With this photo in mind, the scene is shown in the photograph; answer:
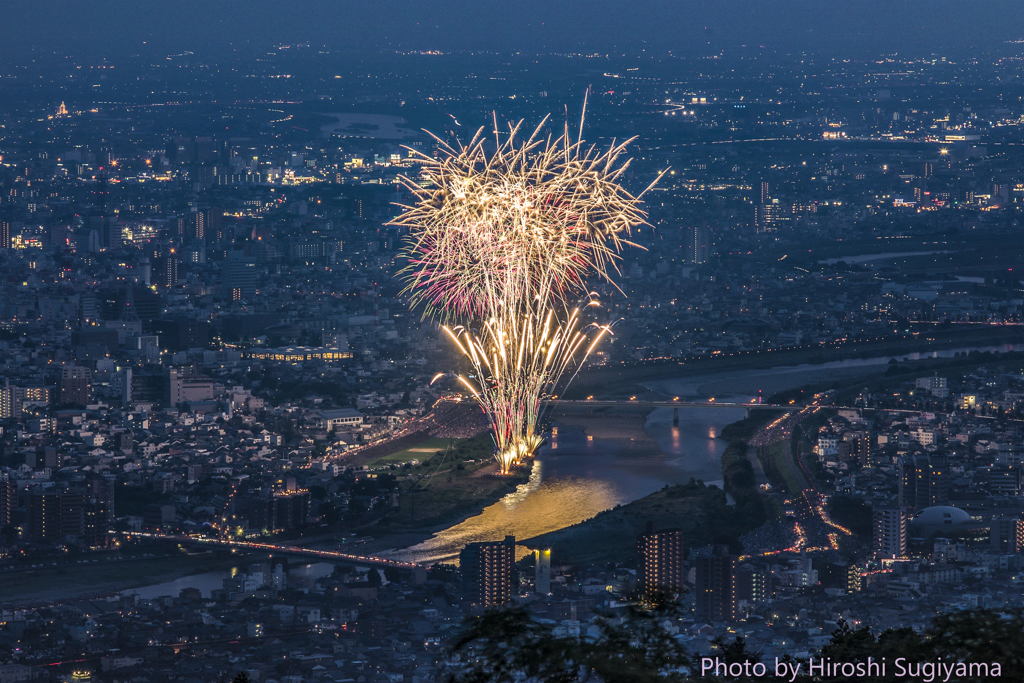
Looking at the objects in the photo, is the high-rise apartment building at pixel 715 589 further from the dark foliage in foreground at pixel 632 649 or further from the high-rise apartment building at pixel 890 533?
the dark foliage in foreground at pixel 632 649

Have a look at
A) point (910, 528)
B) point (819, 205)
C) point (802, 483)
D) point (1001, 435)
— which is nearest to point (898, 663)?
point (910, 528)

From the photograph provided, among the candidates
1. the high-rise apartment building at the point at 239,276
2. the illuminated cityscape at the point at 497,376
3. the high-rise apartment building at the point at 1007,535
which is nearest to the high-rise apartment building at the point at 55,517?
the illuminated cityscape at the point at 497,376

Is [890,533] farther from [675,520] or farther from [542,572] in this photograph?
[542,572]

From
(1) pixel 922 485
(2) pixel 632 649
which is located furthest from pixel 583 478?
(2) pixel 632 649

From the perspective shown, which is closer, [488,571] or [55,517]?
[488,571]

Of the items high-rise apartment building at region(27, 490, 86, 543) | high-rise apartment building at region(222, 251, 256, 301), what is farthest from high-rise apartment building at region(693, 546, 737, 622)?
high-rise apartment building at region(222, 251, 256, 301)

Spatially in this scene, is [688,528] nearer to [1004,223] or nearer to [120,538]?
[120,538]
